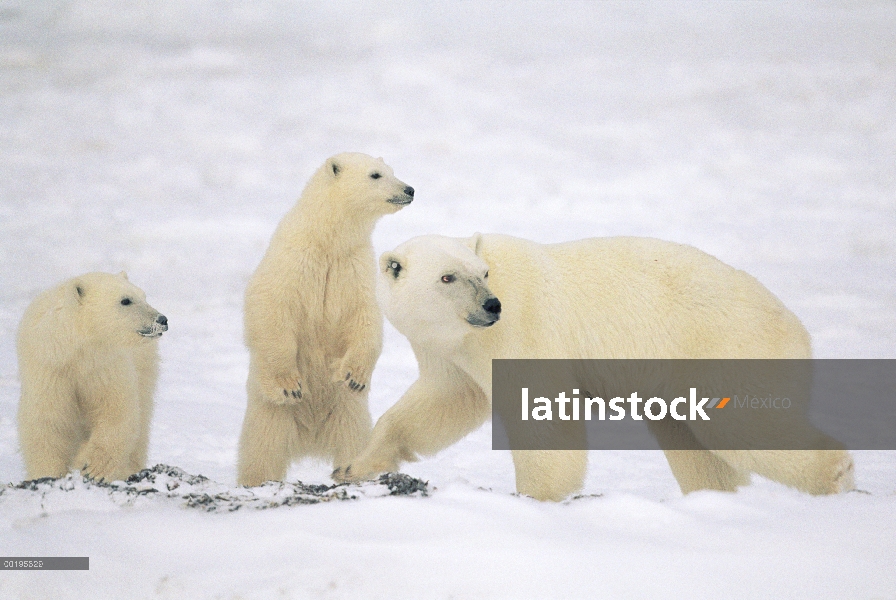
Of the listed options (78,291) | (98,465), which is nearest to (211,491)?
(98,465)

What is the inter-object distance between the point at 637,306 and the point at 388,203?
4.08 feet

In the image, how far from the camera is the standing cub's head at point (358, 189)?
423 cm

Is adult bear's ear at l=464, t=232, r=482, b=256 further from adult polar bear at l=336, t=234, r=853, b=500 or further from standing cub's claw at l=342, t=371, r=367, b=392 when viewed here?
standing cub's claw at l=342, t=371, r=367, b=392

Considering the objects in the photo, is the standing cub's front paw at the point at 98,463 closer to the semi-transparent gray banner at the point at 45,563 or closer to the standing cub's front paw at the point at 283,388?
the standing cub's front paw at the point at 283,388

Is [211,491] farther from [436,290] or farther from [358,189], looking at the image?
[358,189]

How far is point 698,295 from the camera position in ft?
12.9

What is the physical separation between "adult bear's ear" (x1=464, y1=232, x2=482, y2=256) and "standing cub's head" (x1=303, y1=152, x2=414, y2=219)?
0.57 m

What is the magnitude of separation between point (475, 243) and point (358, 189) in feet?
2.50

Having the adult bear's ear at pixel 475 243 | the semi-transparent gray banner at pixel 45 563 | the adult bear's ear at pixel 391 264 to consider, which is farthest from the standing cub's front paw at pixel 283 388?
the semi-transparent gray banner at pixel 45 563

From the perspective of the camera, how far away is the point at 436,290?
3.49 metres

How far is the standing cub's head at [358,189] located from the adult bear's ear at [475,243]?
0.57 meters

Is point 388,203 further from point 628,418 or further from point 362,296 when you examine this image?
point 628,418

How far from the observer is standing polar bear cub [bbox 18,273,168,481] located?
13.8 feet

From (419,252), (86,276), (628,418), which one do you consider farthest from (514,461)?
(86,276)
